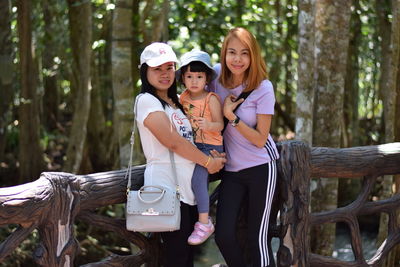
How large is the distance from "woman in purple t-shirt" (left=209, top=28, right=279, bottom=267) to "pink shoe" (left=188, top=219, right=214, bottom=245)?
0.63ft

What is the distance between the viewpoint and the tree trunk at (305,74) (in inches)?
206

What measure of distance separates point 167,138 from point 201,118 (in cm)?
24

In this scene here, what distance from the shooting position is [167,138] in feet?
11.2

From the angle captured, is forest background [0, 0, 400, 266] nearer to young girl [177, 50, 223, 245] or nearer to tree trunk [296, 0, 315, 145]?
tree trunk [296, 0, 315, 145]

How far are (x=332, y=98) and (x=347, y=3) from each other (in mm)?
753

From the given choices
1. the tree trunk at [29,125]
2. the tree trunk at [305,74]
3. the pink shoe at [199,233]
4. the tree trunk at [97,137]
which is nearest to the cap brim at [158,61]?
the pink shoe at [199,233]

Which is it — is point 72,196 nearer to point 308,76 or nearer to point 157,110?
point 157,110

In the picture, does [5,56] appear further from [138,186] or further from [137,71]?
[138,186]

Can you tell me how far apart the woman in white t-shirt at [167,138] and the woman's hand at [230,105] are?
0.21 meters

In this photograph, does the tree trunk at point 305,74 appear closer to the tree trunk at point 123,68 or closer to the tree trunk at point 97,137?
the tree trunk at point 123,68

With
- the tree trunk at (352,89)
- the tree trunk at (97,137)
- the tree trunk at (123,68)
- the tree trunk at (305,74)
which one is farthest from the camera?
the tree trunk at (97,137)

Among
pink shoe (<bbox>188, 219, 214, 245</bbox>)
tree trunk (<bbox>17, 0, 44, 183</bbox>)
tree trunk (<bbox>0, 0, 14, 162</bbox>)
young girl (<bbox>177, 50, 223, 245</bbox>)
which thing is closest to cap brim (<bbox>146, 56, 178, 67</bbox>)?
young girl (<bbox>177, 50, 223, 245</bbox>)

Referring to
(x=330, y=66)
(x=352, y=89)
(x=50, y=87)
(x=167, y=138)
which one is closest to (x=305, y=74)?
(x=330, y=66)

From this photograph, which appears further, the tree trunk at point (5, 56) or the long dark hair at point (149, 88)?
the tree trunk at point (5, 56)
